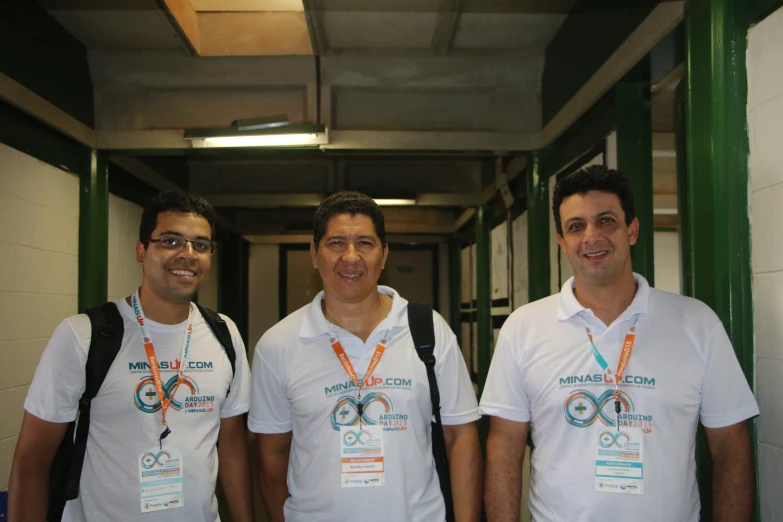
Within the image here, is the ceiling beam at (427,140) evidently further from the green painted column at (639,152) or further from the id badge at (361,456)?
the id badge at (361,456)

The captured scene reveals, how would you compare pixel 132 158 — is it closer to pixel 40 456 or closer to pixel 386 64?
pixel 386 64

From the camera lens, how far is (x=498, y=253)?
5.11 meters

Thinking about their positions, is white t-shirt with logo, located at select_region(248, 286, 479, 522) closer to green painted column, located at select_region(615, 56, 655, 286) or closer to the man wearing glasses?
the man wearing glasses

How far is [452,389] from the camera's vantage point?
1820mm

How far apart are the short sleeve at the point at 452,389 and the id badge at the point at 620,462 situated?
0.40m

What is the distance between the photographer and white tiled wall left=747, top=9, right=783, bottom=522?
1.54 m

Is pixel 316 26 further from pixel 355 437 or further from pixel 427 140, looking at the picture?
pixel 355 437

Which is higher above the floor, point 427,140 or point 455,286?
point 427,140

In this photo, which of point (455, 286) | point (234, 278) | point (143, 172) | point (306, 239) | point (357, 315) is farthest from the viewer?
point (455, 286)

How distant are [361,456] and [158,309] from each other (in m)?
0.83

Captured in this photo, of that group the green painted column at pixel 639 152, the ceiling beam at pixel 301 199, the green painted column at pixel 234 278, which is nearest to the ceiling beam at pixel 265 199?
the ceiling beam at pixel 301 199

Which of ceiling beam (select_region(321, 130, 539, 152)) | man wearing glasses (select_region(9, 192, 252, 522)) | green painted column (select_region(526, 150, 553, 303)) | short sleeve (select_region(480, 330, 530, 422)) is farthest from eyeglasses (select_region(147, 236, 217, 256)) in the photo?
green painted column (select_region(526, 150, 553, 303))

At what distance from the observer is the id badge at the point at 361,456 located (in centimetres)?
169

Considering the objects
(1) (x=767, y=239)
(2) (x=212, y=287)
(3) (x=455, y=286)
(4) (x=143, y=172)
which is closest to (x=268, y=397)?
(1) (x=767, y=239)
